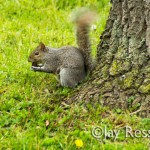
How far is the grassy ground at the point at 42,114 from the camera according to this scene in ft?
11.5

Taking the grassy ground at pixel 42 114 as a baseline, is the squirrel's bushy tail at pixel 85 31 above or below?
above

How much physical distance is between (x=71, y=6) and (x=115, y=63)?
10.8 ft

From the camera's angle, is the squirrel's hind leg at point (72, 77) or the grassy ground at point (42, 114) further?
the squirrel's hind leg at point (72, 77)

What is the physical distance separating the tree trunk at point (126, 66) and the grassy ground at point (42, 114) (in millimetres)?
117

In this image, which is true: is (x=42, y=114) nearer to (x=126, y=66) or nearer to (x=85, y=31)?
(x=126, y=66)

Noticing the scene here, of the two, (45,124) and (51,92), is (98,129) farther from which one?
(51,92)

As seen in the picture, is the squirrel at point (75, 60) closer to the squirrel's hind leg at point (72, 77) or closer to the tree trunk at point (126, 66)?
the squirrel's hind leg at point (72, 77)

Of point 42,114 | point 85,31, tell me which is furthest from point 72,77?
point 42,114

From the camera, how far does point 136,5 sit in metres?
3.91

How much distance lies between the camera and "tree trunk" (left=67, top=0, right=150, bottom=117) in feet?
12.6

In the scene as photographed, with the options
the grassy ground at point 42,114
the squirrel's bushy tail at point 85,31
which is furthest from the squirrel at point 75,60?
the grassy ground at point 42,114

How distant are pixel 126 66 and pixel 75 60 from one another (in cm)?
63

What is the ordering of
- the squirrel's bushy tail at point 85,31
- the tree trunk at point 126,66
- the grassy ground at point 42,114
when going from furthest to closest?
1. the squirrel's bushy tail at point 85,31
2. the tree trunk at point 126,66
3. the grassy ground at point 42,114

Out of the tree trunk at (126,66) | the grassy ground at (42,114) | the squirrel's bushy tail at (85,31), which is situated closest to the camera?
the grassy ground at (42,114)
